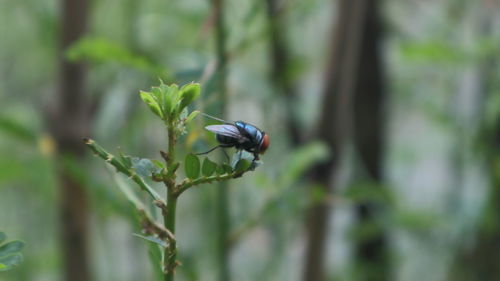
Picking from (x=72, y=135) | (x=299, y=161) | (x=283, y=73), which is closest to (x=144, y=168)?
(x=299, y=161)

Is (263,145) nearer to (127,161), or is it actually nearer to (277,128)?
(127,161)

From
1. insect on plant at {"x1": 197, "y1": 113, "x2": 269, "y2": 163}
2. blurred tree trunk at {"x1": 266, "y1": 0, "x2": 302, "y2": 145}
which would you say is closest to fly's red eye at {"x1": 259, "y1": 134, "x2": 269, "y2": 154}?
insect on plant at {"x1": 197, "y1": 113, "x2": 269, "y2": 163}

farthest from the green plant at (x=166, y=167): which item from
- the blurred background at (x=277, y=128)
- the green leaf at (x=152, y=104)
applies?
the blurred background at (x=277, y=128)

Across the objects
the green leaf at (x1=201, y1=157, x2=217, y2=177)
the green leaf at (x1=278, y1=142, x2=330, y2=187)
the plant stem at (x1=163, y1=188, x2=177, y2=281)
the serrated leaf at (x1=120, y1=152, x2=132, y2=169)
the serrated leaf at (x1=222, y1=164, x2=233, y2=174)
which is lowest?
the plant stem at (x1=163, y1=188, x2=177, y2=281)

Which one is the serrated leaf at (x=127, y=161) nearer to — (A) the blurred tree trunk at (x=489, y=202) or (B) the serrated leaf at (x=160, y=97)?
(B) the serrated leaf at (x=160, y=97)

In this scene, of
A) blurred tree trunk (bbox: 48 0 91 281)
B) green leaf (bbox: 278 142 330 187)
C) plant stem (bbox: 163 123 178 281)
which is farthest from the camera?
blurred tree trunk (bbox: 48 0 91 281)

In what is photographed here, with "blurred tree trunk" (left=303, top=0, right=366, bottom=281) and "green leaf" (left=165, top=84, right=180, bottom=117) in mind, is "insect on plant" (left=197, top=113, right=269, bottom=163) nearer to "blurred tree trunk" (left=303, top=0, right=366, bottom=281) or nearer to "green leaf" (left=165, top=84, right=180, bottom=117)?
"green leaf" (left=165, top=84, right=180, bottom=117)
